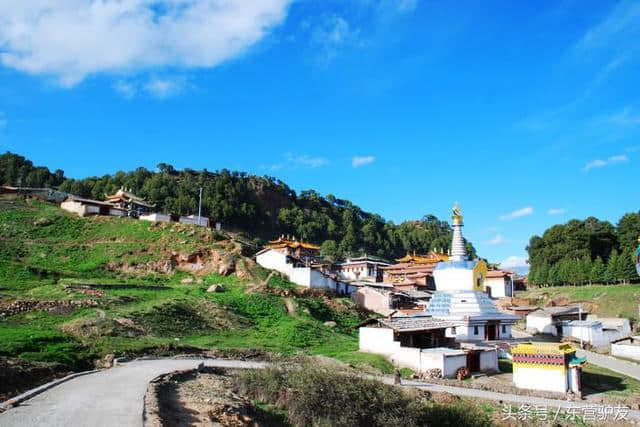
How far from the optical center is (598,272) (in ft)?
204

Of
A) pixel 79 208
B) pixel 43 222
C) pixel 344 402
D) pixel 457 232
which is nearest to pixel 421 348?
pixel 344 402

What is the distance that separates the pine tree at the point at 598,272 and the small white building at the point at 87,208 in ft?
186

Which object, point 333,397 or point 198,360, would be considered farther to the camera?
point 198,360

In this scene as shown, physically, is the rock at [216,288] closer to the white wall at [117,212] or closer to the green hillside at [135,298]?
the green hillside at [135,298]

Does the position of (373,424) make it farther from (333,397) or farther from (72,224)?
(72,224)

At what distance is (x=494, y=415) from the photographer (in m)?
20.0

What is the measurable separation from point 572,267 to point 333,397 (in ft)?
188

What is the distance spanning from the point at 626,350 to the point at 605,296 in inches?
748

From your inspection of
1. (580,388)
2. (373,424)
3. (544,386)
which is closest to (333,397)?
(373,424)

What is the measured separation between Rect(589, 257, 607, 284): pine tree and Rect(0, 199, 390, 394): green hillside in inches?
1375

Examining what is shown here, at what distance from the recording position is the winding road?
13.1 metres

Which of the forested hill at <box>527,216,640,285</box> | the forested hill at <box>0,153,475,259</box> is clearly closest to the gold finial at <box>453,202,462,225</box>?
the forested hill at <box>527,216,640,285</box>

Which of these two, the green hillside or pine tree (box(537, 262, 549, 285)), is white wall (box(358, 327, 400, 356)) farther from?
pine tree (box(537, 262, 549, 285))

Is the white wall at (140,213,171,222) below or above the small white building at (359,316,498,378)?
above
